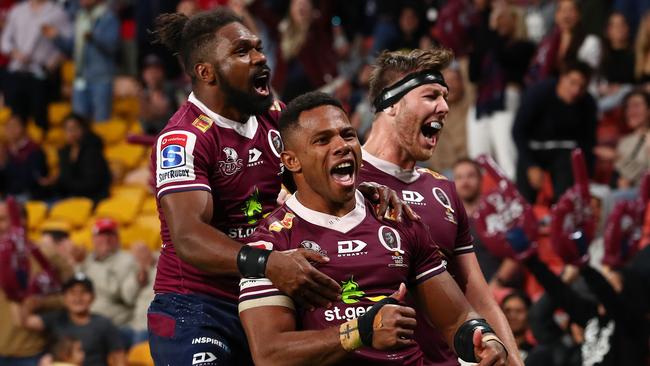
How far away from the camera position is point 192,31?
5504 mm

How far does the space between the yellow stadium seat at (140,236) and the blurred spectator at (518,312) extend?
5096 millimetres

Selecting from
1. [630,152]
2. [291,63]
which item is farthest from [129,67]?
[630,152]

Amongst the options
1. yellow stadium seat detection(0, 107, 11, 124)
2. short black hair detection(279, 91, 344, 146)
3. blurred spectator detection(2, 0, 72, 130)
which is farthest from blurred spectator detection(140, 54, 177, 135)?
short black hair detection(279, 91, 344, 146)

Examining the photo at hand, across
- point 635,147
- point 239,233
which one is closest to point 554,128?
point 635,147

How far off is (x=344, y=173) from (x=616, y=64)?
27.6 ft

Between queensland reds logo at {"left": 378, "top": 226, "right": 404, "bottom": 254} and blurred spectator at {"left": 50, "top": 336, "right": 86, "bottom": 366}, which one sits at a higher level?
blurred spectator at {"left": 50, "top": 336, "right": 86, "bottom": 366}

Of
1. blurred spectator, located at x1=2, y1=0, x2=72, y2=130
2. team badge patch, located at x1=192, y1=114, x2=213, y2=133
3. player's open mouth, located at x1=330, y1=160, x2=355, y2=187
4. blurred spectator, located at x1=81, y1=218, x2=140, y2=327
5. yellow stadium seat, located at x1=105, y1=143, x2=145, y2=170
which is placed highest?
blurred spectator, located at x1=2, y1=0, x2=72, y2=130

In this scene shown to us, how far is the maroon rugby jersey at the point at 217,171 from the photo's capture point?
17.0ft

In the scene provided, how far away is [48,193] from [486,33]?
226 inches

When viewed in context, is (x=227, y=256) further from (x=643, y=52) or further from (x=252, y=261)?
(x=643, y=52)

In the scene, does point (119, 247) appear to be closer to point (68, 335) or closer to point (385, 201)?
point (68, 335)

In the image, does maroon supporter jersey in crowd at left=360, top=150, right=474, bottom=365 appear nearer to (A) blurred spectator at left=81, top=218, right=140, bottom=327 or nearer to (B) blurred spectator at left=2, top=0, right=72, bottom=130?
(A) blurred spectator at left=81, top=218, right=140, bottom=327

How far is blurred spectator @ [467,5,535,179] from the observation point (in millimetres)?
12320

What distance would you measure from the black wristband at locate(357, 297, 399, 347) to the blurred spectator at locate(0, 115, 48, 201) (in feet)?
36.8
